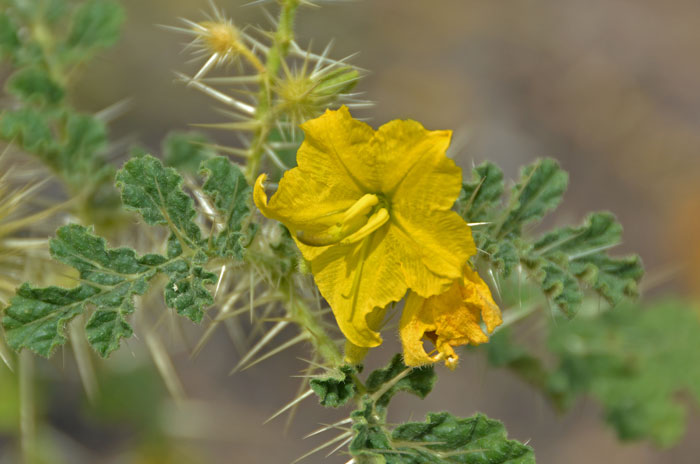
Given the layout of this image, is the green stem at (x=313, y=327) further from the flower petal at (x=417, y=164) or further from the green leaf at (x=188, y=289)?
the flower petal at (x=417, y=164)

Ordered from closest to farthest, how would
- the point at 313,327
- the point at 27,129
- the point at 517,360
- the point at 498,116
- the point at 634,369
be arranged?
1. the point at 313,327
2. the point at 27,129
3. the point at 517,360
4. the point at 634,369
5. the point at 498,116

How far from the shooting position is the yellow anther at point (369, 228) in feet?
4.09

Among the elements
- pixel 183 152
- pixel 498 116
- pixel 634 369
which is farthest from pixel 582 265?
pixel 498 116

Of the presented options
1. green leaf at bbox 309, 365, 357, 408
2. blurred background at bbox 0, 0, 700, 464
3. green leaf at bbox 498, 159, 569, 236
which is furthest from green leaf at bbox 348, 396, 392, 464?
blurred background at bbox 0, 0, 700, 464

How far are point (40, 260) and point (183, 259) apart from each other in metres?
0.83

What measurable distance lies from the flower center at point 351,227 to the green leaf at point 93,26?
1.18 meters

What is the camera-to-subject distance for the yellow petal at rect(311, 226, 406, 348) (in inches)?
47.3

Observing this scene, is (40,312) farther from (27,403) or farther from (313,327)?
(27,403)

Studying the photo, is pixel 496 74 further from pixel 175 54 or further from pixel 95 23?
pixel 95 23

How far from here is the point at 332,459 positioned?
448cm

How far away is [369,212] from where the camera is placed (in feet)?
4.32

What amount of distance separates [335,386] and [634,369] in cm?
186

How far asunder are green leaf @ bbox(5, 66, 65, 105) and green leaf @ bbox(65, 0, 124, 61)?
14 centimetres

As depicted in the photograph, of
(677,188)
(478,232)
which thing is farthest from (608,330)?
(677,188)
